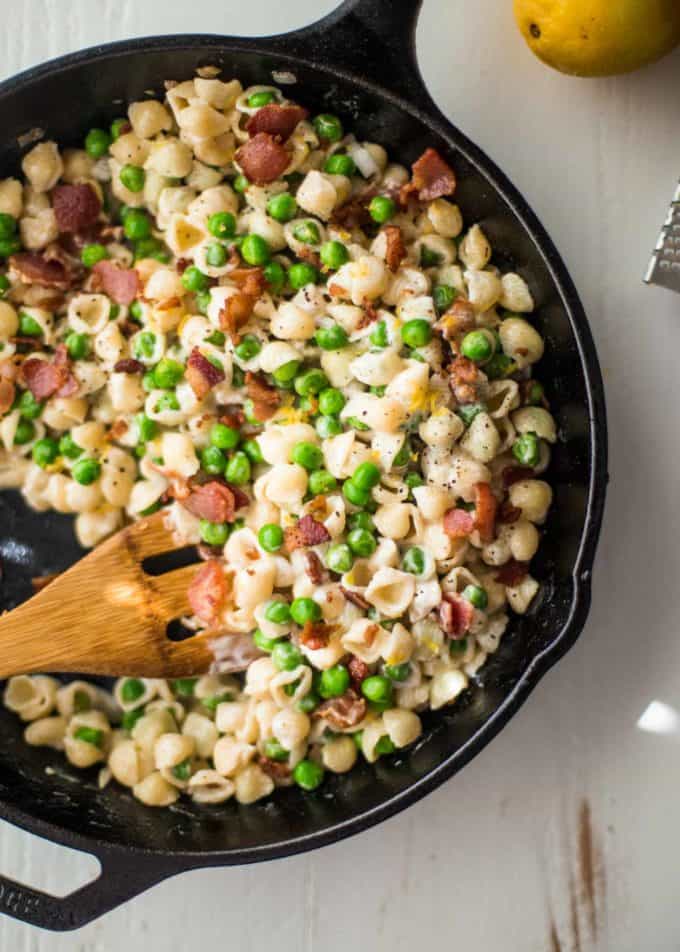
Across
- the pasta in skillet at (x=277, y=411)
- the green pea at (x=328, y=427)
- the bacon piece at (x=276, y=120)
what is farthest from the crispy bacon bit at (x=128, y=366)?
the bacon piece at (x=276, y=120)

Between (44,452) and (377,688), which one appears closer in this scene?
(377,688)

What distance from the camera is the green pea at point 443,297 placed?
8.39 feet

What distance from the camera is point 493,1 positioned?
107 inches

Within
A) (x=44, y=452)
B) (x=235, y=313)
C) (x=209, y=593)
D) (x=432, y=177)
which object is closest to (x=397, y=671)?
(x=209, y=593)

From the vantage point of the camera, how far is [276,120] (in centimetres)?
251

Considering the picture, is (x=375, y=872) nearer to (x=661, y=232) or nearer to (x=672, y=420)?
(x=672, y=420)

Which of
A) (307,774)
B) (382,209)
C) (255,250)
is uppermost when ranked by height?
(382,209)

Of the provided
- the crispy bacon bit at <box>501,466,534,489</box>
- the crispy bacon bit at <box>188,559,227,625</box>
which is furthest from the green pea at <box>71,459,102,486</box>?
the crispy bacon bit at <box>501,466,534,489</box>

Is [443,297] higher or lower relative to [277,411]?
higher

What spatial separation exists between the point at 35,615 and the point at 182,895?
2.76 ft

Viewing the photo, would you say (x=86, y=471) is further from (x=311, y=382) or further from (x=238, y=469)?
(x=311, y=382)

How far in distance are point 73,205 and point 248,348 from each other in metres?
0.59

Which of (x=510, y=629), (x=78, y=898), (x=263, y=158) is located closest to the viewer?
(x=78, y=898)

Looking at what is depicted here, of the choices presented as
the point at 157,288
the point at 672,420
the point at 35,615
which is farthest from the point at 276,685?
the point at 672,420
